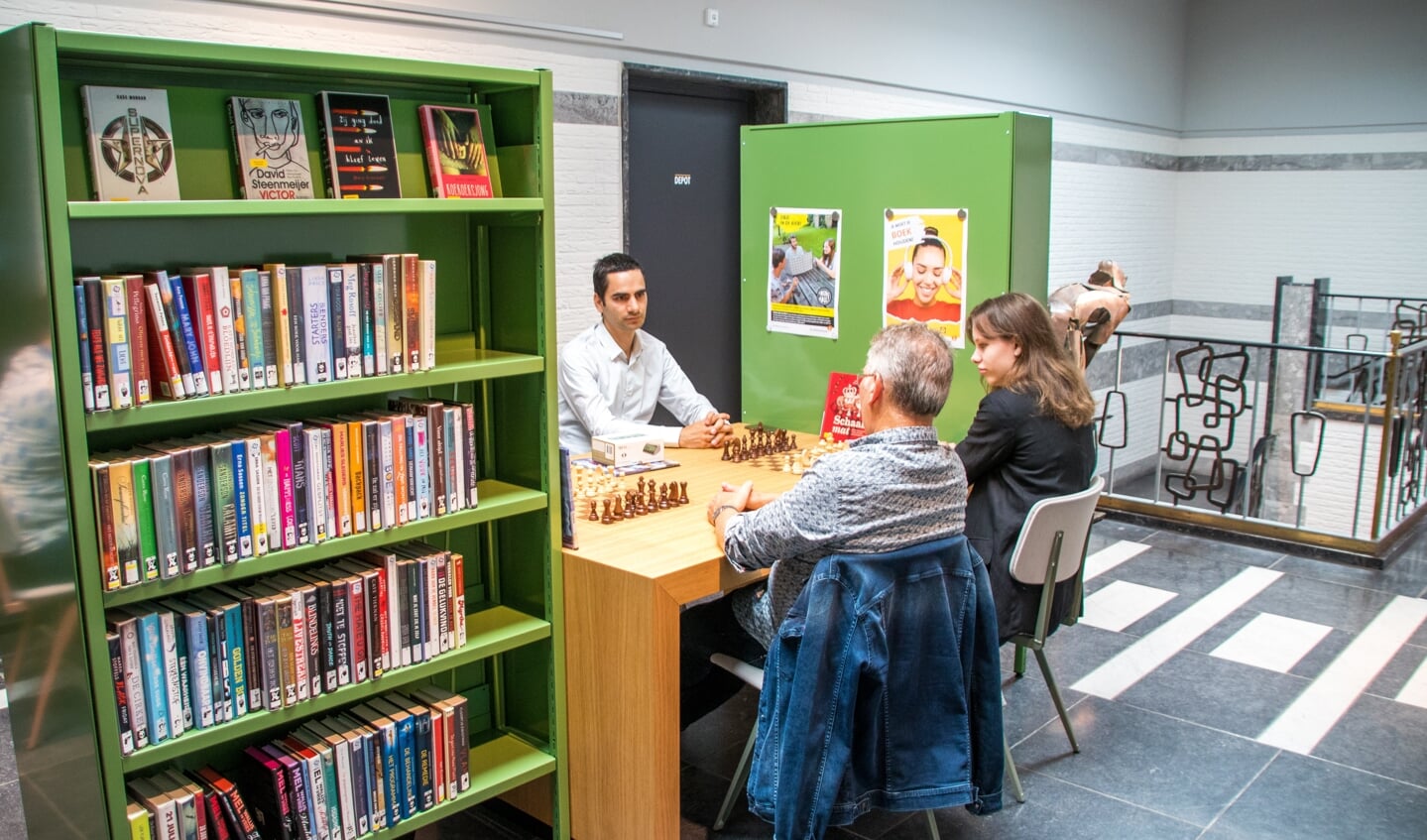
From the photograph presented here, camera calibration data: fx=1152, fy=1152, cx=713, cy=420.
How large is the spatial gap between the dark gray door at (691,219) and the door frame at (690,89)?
0.02 m

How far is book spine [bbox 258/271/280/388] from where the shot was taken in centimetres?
239

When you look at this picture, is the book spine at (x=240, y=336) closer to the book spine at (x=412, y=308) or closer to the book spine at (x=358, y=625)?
the book spine at (x=412, y=308)

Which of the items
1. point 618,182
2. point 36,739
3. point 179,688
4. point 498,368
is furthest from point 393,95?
point 618,182

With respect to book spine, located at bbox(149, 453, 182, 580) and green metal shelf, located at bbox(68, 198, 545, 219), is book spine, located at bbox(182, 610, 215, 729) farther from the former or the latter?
green metal shelf, located at bbox(68, 198, 545, 219)

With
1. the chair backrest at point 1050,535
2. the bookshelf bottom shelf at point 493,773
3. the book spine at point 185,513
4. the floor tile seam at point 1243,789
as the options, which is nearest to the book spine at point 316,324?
the book spine at point 185,513

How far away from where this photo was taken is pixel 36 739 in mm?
2545

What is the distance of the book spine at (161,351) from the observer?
222 cm

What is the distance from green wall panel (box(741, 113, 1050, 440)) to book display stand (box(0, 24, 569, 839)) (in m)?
1.77

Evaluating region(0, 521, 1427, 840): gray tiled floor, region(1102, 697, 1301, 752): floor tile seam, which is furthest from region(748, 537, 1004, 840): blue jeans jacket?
region(1102, 697, 1301, 752): floor tile seam

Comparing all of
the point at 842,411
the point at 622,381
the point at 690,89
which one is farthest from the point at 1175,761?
the point at 690,89

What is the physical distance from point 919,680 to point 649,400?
2232 mm

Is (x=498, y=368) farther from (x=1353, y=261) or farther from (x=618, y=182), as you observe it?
(x=1353, y=261)

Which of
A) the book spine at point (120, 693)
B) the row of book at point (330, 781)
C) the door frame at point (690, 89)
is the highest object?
the door frame at point (690, 89)

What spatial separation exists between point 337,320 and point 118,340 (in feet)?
1.51
